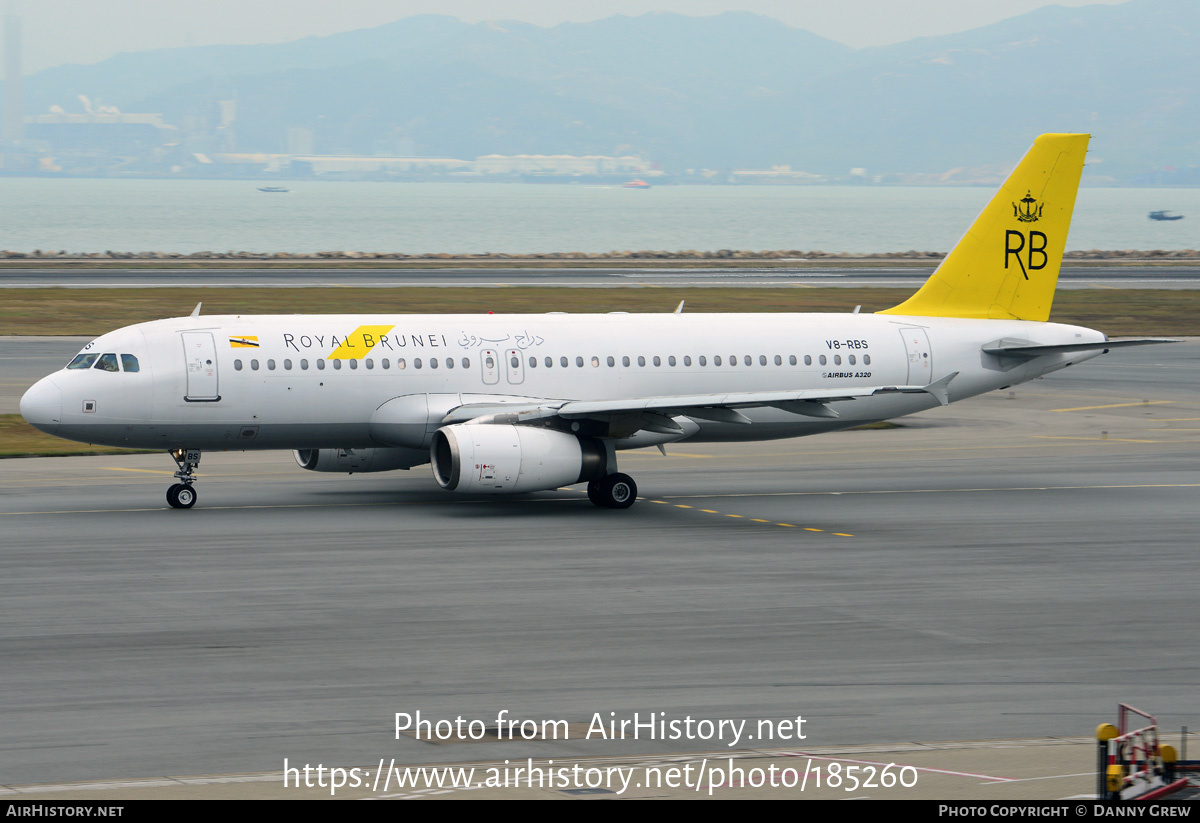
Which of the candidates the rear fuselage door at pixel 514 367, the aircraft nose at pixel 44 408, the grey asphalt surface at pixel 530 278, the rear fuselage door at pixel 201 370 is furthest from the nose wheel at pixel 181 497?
the grey asphalt surface at pixel 530 278

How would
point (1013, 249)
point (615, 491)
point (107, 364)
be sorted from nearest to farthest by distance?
1. point (107, 364)
2. point (615, 491)
3. point (1013, 249)

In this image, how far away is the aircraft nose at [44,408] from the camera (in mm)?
31891

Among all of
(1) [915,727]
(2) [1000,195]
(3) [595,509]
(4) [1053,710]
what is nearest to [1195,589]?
(4) [1053,710]

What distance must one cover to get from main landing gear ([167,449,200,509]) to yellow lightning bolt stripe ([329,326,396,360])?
390 centimetres

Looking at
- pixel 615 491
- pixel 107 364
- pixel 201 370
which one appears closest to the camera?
pixel 107 364

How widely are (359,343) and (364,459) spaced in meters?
3.25

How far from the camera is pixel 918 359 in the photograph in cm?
3769

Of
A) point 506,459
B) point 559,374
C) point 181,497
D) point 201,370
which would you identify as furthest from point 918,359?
point 181,497

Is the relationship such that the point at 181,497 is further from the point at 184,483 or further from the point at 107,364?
the point at 107,364

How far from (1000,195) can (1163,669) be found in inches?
850

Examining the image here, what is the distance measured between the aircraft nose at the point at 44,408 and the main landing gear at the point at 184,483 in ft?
8.58

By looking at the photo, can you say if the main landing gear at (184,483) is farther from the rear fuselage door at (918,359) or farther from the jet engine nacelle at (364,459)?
the rear fuselage door at (918,359)

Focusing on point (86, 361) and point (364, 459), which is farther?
point (364, 459)

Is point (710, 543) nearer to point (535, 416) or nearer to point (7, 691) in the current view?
point (535, 416)
